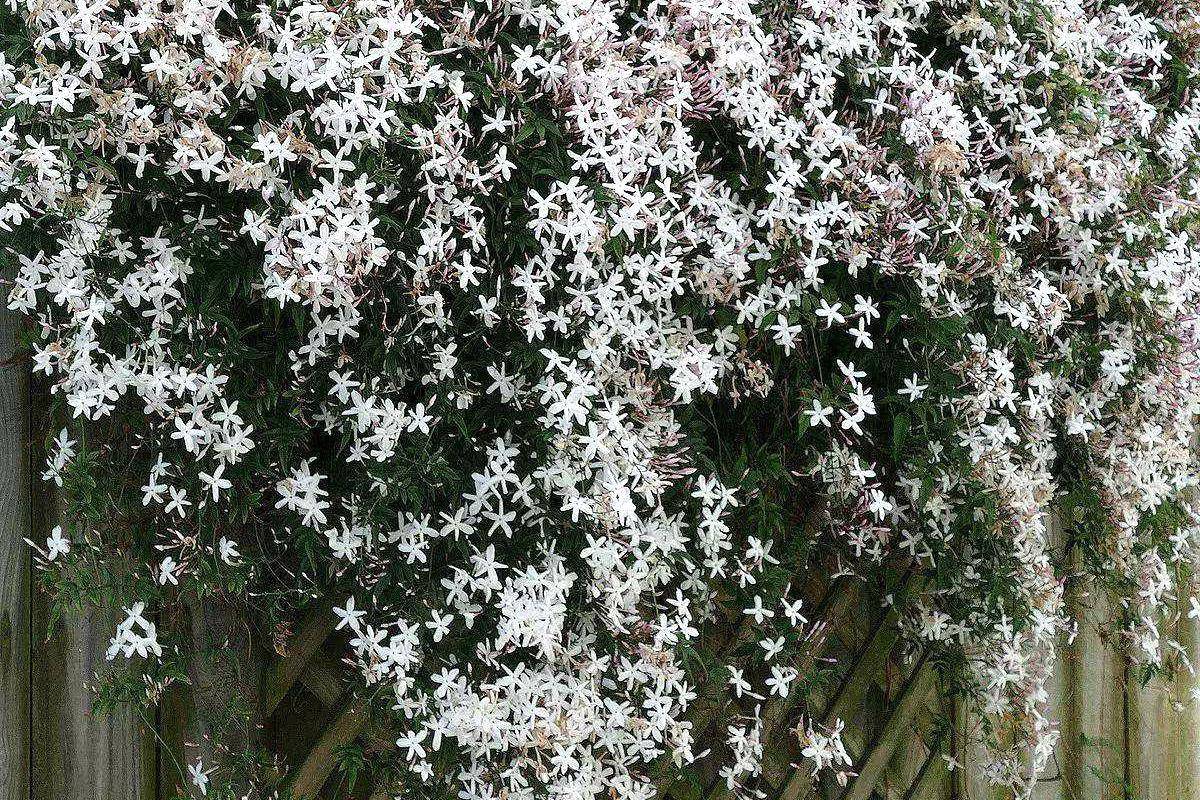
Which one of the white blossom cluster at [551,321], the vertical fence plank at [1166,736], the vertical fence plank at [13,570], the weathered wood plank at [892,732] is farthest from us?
the vertical fence plank at [1166,736]

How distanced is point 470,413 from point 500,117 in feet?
1.46

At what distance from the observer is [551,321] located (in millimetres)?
1715

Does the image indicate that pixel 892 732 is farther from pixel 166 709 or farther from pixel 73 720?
pixel 73 720

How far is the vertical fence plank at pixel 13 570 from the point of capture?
175 centimetres

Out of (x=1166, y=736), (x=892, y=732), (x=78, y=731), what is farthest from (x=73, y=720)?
(x=1166, y=736)

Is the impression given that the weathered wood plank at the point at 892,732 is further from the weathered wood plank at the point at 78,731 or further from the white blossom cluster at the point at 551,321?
the weathered wood plank at the point at 78,731

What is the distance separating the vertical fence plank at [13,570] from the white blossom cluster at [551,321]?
0.11 metres

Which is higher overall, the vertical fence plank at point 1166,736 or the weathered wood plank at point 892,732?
the vertical fence plank at point 1166,736

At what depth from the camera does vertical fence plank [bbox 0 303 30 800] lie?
1.75m

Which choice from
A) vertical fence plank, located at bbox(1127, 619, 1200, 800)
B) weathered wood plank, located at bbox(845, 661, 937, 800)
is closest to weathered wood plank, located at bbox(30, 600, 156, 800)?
weathered wood plank, located at bbox(845, 661, 937, 800)

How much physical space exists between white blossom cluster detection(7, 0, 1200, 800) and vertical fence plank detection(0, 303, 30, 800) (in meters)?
0.11

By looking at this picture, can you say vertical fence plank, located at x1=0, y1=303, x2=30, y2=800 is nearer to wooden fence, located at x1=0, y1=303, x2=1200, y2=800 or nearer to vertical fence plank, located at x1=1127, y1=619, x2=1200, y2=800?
wooden fence, located at x1=0, y1=303, x2=1200, y2=800

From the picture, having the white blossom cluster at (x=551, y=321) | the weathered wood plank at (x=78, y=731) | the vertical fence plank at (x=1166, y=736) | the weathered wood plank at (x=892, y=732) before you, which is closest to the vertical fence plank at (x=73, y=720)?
the weathered wood plank at (x=78, y=731)

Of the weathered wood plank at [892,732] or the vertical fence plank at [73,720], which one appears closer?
the vertical fence plank at [73,720]
